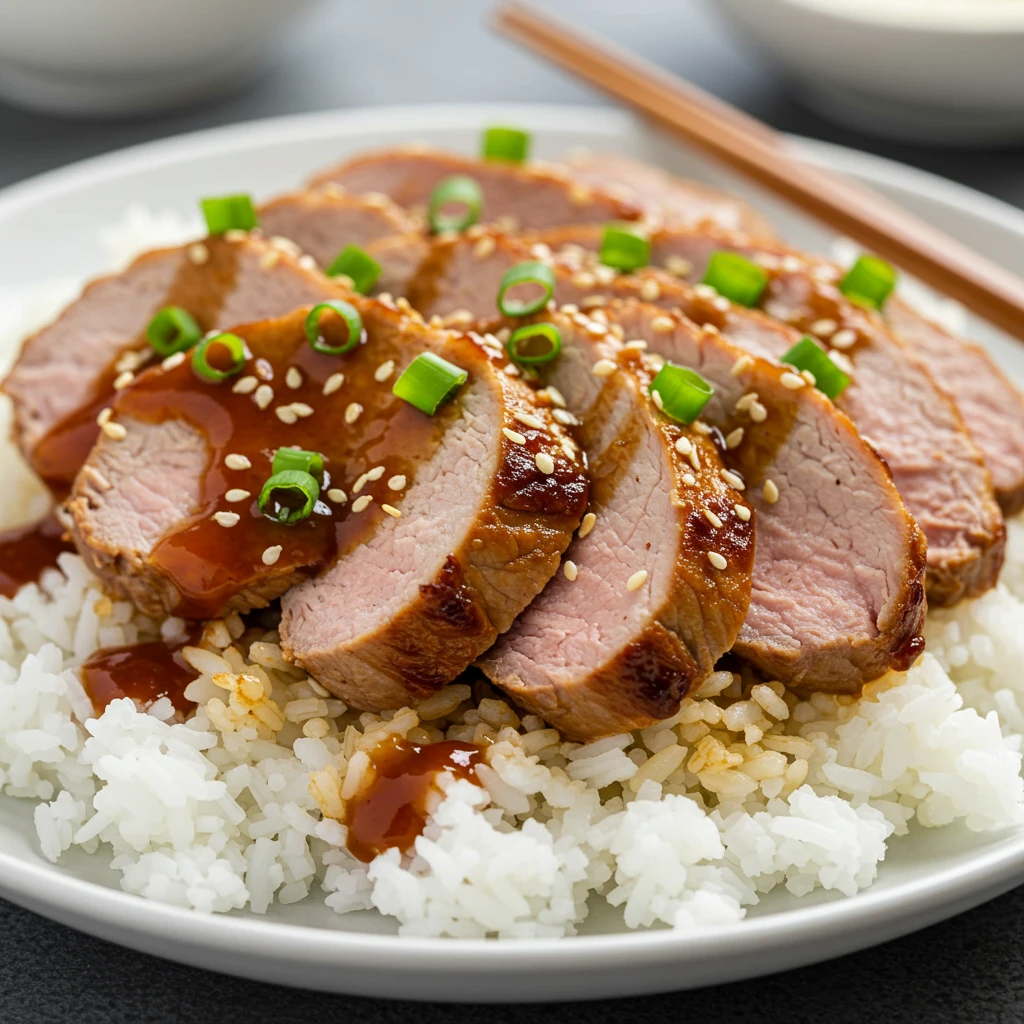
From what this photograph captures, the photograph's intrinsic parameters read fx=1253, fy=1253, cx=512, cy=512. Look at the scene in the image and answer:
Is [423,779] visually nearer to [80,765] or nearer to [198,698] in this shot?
[198,698]

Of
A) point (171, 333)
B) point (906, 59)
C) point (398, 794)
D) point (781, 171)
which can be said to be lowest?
point (398, 794)

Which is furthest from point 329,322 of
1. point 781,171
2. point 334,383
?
point 781,171

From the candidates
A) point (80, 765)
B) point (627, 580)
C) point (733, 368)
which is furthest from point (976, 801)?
point (80, 765)

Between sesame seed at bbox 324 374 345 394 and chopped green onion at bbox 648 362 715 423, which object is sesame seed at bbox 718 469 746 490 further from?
sesame seed at bbox 324 374 345 394

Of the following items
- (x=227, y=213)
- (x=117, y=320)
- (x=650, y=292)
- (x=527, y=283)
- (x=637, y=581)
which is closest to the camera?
(x=637, y=581)

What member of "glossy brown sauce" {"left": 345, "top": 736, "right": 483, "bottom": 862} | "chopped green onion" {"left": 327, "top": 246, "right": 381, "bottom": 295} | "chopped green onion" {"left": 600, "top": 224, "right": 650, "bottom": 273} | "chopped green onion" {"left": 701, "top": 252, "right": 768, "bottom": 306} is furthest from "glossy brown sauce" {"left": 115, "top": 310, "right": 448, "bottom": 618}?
"chopped green onion" {"left": 701, "top": 252, "right": 768, "bottom": 306}

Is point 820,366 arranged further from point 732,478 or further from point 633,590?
point 633,590
